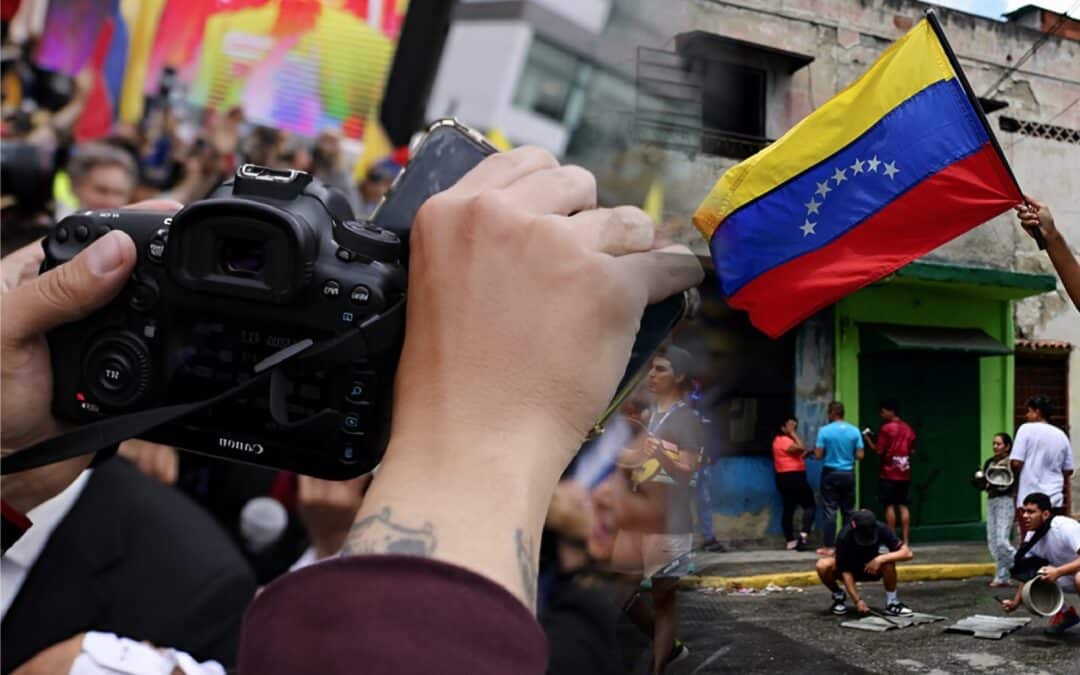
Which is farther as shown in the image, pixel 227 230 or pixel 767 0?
pixel 767 0

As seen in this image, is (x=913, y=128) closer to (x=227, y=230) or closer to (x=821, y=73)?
(x=821, y=73)

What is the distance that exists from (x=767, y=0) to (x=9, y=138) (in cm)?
162

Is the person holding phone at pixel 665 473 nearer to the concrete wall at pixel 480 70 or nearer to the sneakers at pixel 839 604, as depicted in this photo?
the concrete wall at pixel 480 70

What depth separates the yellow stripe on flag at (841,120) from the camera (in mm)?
771

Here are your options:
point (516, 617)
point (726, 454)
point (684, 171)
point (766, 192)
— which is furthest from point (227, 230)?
point (726, 454)

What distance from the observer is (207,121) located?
1932 mm

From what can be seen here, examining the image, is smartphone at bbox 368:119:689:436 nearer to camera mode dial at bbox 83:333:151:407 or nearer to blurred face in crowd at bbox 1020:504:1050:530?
camera mode dial at bbox 83:333:151:407

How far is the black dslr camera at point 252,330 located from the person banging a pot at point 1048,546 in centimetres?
97

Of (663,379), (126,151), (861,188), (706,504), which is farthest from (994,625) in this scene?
(126,151)

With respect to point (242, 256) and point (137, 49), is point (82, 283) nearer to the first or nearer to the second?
point (242, 256)

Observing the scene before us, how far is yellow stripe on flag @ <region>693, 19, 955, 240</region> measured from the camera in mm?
771

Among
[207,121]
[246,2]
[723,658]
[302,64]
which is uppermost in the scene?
[246,2]

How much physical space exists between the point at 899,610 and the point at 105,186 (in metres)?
1.57

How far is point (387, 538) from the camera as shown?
235 millimetres
